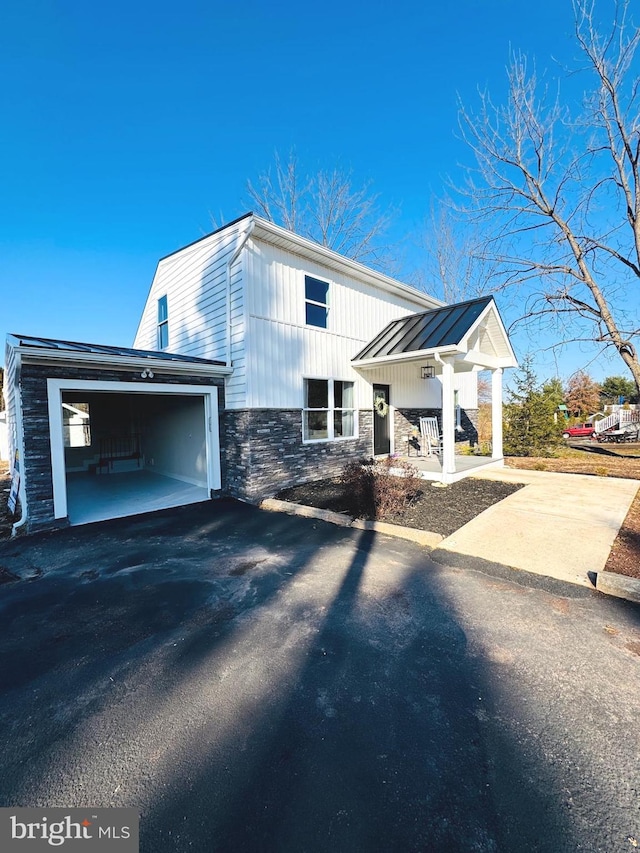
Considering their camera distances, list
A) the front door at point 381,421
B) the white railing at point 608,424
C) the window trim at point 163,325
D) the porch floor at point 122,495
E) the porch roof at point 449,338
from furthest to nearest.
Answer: the white railing at point 608,424, the front door at point 381,421, the window trim at point 163,325, the porch roof at point 449,338, the porch floor at point 122,495

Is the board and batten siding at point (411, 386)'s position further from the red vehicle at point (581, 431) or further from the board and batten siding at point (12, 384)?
the red vehicle at point (581, 431)

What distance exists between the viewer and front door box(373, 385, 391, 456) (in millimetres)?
11281

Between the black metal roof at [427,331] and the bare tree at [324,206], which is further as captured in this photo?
the bare tree at [324,206]

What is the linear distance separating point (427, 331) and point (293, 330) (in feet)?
11.5

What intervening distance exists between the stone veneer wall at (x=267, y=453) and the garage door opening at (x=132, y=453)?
0.70 meters

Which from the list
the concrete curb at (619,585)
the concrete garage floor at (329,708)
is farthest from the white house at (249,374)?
the concrete curb at (619,585)

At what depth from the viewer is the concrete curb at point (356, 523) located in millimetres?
5301

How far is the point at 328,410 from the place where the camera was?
9797mm

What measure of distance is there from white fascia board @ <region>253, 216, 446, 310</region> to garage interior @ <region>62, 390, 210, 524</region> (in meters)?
4.39

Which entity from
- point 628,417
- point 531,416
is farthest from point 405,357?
point 628,417

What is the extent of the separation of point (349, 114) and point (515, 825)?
58.4ft

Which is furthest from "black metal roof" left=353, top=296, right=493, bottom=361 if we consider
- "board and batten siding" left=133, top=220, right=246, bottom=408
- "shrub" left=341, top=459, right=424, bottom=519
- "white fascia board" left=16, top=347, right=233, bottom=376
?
"white fascia board" left=16, top=347, right=233, bottom=376

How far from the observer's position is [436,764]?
193cm

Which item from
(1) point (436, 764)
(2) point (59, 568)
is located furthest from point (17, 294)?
(1) point (436, 764)
